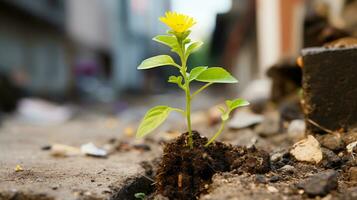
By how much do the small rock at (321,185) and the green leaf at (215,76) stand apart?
0.36 m

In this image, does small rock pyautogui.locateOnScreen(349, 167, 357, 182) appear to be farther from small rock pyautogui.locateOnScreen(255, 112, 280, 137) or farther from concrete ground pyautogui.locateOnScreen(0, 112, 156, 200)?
small rock pyautogui.locateOnScreen(255, 112, 280, 137)

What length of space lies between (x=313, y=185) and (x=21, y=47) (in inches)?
324

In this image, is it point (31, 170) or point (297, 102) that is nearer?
point (31, 170)

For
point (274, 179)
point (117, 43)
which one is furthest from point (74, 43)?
point (274, 179)

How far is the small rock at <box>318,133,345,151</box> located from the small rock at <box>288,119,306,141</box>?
0.93 ft

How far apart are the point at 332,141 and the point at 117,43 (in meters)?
16.1

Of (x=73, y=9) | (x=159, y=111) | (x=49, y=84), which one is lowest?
(x=49, y=84)

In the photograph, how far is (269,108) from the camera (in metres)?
3.50

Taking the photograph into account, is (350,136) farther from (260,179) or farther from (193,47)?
(193,47)

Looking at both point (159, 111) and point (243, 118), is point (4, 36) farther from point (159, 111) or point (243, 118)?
point (159, 111)

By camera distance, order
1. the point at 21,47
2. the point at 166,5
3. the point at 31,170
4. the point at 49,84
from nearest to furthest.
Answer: the point at 31,170
the point at 21,47
the point at 49,84
the point at 166,5

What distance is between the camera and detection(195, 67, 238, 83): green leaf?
1347mm

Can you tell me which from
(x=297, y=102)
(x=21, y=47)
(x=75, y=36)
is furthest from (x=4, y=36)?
(x=297, y=102)

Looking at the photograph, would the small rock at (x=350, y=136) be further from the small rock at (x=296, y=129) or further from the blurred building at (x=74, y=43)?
the blurred building at (x=74, y=43)
